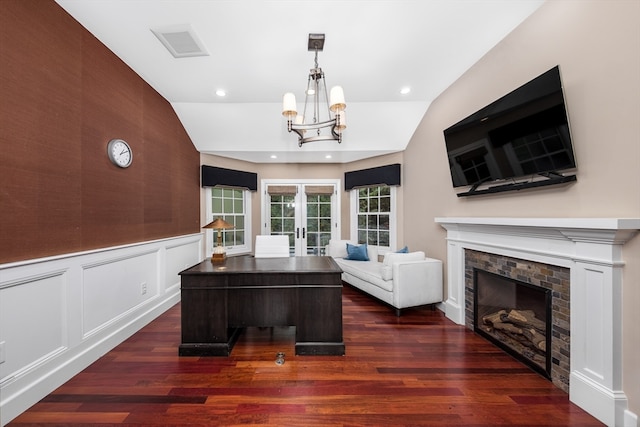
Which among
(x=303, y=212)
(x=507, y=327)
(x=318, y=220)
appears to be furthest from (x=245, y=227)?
(x=507, y=327)

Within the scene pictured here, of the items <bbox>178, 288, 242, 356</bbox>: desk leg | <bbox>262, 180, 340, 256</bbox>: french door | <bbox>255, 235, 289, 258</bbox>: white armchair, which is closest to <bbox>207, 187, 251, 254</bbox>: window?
<bbox>262, 180, 340, 256</bbox>: french door

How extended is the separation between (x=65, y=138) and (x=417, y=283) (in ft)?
12.3

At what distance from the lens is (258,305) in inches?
93.7

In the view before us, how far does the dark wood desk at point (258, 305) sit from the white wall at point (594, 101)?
1.83 meters

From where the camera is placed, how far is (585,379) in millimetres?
1650

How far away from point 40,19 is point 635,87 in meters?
3.85

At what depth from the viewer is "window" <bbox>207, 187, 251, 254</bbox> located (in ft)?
14.5

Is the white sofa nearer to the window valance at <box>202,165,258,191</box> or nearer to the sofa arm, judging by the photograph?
the sofa arm

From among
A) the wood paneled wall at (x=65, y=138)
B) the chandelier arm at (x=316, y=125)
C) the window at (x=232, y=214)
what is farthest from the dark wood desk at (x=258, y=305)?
the window at (x=232, y=214)

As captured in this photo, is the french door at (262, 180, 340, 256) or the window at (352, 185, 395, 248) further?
the french door at (262, 180, 340, 256)

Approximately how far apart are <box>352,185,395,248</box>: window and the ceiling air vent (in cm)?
335

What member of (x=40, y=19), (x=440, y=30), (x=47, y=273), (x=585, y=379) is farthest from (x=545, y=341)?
(x=40, y=19)

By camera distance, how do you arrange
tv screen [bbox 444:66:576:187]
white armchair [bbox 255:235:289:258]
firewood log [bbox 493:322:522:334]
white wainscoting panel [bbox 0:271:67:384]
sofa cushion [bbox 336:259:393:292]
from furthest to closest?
1. white armchair [bbox 255:235:289:258]
2. sofa cushion [bbox 336:259:393:292]
3. firewood log [bbox 493:322:522:334]
4. tv screen [bbox 444:66:576:187]
5. white wainscoting panel [bbox 0:271:67:384]

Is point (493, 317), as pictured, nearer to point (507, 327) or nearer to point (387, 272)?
point (507, 327)
